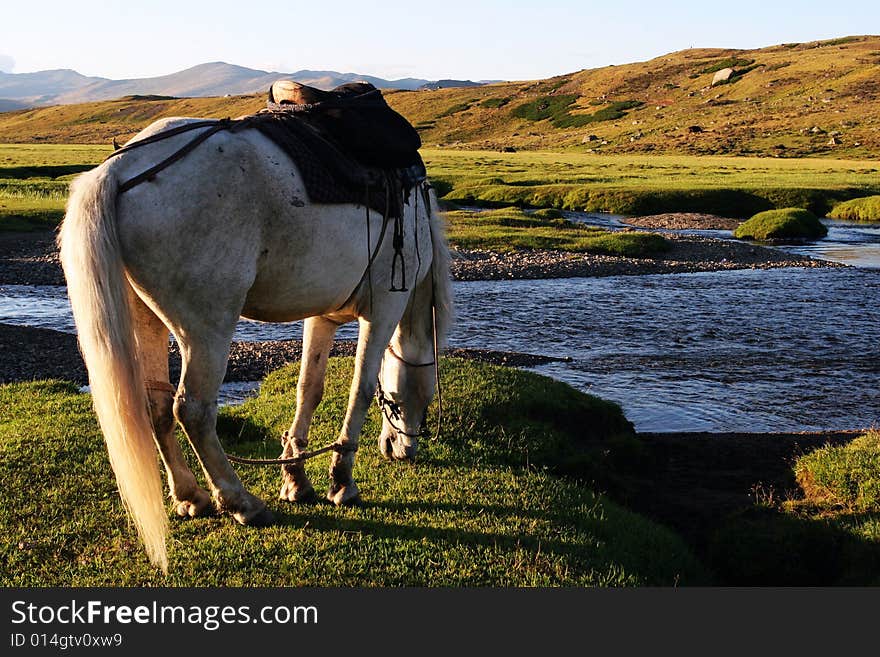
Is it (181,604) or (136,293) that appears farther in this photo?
(136,293)

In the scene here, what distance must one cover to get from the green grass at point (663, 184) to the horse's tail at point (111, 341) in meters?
45.9

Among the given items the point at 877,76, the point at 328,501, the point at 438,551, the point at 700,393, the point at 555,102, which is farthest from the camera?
the point at 555,102

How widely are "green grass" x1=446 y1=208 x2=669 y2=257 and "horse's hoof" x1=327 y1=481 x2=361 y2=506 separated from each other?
24000 mm

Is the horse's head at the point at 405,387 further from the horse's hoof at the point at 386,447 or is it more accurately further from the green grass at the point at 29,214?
the green grass at the point at 29,214

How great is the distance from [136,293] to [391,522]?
2.75 m

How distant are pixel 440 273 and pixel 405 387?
1.15m

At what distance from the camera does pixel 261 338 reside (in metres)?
19.9

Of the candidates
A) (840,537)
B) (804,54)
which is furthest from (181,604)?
(804,54)

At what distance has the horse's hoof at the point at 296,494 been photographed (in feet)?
25.3

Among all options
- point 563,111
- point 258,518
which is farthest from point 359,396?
point 563,111

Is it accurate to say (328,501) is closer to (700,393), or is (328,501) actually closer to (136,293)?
(136,293)

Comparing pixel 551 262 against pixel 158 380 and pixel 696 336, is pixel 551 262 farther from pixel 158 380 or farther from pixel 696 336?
pixel 158 380

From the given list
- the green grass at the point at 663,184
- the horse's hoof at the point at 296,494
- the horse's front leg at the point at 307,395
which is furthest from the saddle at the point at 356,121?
the green grass at the point at 663,184

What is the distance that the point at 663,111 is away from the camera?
136m
